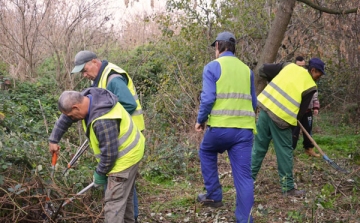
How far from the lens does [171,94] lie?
9445 mm

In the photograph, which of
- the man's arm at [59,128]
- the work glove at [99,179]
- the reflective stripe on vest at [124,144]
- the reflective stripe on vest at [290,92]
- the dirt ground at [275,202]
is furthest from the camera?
the reflective stripe on vest at [290,92]

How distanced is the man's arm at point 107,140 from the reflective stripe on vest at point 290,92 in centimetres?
254

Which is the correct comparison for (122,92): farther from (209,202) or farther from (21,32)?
(21,32)

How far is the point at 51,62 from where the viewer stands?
12938 millimetres

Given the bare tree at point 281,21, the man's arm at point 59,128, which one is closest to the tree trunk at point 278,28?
the bare tree at point 281,21

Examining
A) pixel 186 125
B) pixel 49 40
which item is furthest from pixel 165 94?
pixel 49 40

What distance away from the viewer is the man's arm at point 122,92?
4266 mm

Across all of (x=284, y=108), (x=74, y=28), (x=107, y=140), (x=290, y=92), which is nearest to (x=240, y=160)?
(x=284, y=108)

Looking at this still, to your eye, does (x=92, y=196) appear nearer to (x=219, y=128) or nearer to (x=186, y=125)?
(x=219, y=128)

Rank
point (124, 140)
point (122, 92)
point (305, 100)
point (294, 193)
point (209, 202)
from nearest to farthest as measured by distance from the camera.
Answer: point (124, 140), point (122, 92), point (209, 202), point (305, 100), point (294, 193)

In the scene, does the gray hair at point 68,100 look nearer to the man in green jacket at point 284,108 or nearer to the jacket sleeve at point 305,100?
the man in green jacket at point 284,108

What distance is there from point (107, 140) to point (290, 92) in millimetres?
2805

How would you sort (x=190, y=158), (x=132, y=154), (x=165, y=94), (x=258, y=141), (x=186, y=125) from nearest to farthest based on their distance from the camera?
(x=132, y=154) < (x=258, y=141) < (x=190, y=158) < (x=186, y=125) < (x=165, y=94)

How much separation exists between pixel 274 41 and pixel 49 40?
631 cm
